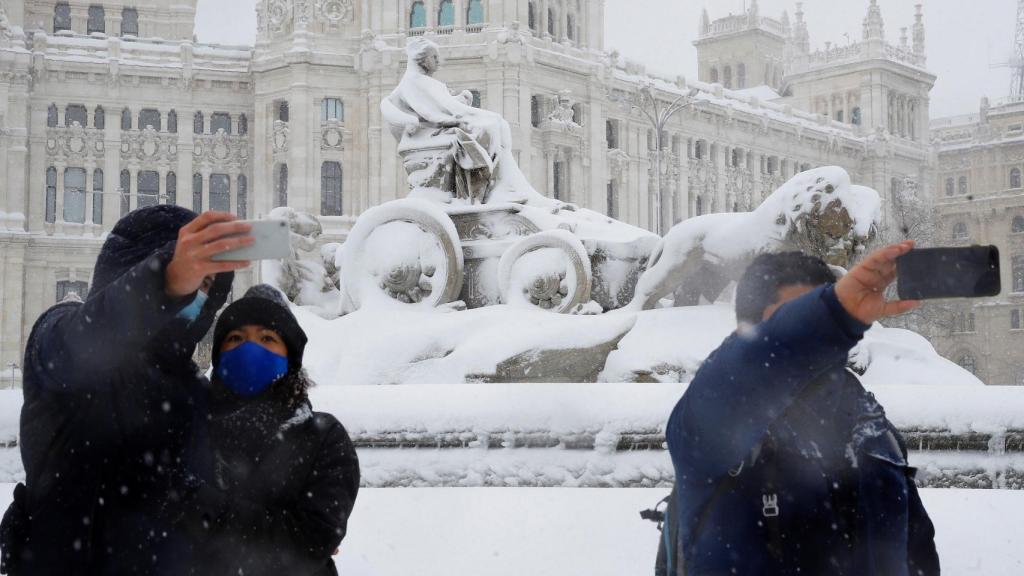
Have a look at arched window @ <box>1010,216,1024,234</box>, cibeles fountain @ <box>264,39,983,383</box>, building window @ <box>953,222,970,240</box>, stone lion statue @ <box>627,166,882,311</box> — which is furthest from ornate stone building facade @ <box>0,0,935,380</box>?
stone lion statue @ <box>627,166,882,311</box>

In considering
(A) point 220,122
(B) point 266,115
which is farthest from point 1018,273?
(A) point 220,122

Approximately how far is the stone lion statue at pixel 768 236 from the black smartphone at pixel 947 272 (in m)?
6.07

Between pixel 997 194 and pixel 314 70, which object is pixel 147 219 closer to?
pixel 314 70

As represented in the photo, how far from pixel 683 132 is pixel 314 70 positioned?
66.2 ft

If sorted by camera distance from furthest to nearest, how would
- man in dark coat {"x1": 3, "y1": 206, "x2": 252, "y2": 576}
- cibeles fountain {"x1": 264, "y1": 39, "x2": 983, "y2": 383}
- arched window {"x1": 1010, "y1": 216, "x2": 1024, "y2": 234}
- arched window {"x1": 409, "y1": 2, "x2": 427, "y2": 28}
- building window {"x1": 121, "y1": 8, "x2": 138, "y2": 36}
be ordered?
1. arched window {"x1": 1010, "y1": 216, "x2": 1024, "y2": 234}
2. building window {"x1": 121, "y1": 8, "x2": 138, "y2": 36}
3. arched window {"x1": 409, "y1": 2, "x2": 427, "y2": 28}
4. cibeles fountain {"x1": 264, "y1": 39, "x2": 983, "y2": 383}
5. man in dark coat {"x1": 3, "y1": 206, "x2": 252, "y2": 576}

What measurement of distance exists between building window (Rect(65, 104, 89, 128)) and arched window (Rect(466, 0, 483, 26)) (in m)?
16.3

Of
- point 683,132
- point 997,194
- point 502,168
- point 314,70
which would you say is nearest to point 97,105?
point 314,70

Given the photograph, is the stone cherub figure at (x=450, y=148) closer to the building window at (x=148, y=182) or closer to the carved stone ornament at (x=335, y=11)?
the carved stone ornament at (x=335, y=11)

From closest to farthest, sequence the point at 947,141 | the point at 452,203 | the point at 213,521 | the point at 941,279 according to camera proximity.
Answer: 1. the point at 941,279
2. the point at 213,521
3. the point at 452,203
4. the point at 947,141

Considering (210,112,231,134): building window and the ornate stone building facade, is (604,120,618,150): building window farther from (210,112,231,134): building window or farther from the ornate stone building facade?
(210,112,231,134): building window

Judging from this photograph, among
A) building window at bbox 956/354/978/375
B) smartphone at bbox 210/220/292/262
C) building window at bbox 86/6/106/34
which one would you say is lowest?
building window at bbox 956/354/978/375

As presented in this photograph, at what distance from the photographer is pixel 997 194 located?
7612 cm

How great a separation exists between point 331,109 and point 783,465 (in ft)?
165

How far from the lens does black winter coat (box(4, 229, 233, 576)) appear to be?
2.51 metres
